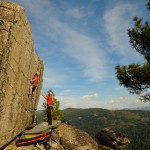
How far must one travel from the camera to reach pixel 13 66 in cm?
1284

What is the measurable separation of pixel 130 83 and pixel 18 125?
15527 millimetres

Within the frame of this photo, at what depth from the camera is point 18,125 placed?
51.1 feet

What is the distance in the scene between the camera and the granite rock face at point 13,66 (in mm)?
11789

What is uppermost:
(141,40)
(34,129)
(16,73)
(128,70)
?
(141,40)

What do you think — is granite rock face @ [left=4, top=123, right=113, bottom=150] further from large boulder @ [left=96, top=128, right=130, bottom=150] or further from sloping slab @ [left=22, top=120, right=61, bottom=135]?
large boulder @ [left=96, top=128, right=130, bottom=150]

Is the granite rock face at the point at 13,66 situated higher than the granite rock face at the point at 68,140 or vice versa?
the granite rock face at the point at 13,66

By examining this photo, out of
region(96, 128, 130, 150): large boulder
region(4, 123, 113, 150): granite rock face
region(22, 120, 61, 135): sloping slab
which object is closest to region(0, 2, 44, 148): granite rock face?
region(22, 120, 61, 135): sloping slab

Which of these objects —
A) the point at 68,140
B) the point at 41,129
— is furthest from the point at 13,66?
the point at 68,140

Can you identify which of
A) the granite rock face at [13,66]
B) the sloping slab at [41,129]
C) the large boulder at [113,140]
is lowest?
the large boulder at [113,140]

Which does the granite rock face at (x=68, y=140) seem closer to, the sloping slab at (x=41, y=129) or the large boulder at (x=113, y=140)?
the sloping slab at (x=41, y=129)

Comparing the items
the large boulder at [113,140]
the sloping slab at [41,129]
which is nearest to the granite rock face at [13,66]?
the sloping slab at [41,129]

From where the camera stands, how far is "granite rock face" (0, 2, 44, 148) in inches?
464

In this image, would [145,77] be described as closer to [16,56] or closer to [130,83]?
[130,83]

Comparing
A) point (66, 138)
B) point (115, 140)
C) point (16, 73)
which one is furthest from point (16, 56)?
point (115, 140)
